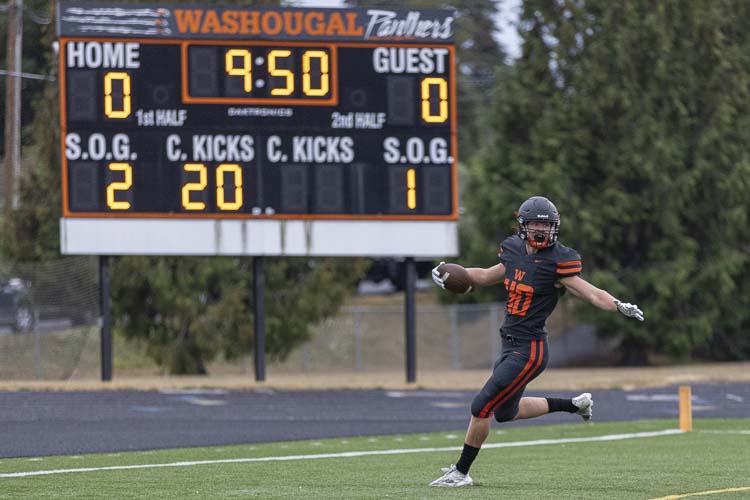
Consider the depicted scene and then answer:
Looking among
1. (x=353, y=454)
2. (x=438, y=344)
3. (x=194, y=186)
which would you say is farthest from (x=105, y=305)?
(x=438, y=344)

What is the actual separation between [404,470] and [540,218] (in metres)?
2.77

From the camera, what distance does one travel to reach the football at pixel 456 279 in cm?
942

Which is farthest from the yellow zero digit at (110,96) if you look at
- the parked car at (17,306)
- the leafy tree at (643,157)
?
the leafy tree at (643,157)

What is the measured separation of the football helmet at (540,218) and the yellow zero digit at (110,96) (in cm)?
1283

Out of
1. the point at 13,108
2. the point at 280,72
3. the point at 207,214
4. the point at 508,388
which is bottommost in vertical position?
the point at 508,388

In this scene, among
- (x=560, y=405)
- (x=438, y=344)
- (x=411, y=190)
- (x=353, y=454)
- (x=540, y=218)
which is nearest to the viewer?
(x=540, y=218)

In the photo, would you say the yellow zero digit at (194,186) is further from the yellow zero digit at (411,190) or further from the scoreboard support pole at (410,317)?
the scoreboard support pole at (410,317)

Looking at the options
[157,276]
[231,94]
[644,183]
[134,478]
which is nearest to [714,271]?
[644,183]

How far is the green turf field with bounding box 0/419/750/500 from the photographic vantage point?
9078 mm

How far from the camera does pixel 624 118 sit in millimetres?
32438

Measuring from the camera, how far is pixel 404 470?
11000mm

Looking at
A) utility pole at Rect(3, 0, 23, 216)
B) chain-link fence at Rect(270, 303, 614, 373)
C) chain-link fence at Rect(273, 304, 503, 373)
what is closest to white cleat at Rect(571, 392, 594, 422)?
utility pole at Rect(3, 0, 23, 216)

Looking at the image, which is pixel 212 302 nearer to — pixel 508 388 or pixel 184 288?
pixel 184 288

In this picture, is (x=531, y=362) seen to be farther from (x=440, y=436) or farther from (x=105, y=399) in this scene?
(x=105, y=399)
